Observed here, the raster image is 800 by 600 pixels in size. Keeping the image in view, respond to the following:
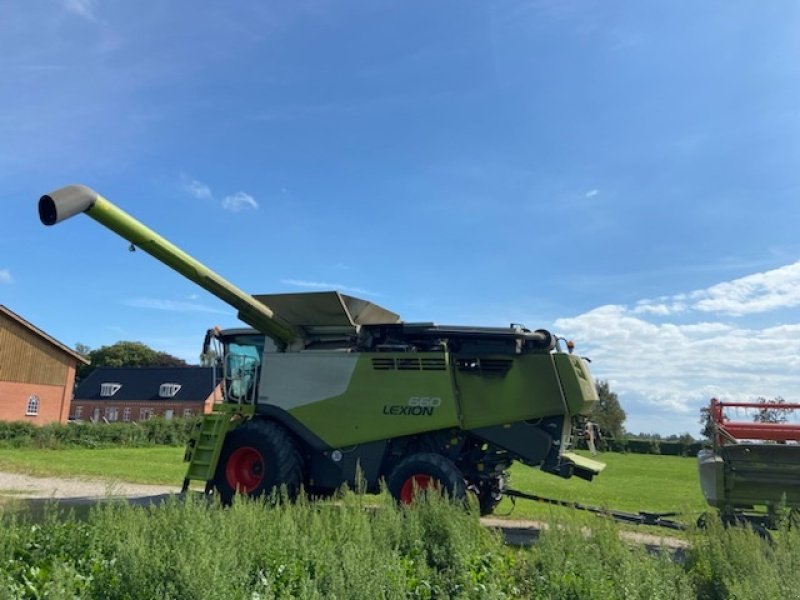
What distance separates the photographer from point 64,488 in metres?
15.2

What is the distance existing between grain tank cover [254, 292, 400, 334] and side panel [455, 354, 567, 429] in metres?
2.06

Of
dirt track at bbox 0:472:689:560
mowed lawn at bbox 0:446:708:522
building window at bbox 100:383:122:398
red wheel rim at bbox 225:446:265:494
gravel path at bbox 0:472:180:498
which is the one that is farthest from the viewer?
building window at bbox 100:383:122:398

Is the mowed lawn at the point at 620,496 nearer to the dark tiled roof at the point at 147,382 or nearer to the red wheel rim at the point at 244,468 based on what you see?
the red wheel rim at the point at 244,468

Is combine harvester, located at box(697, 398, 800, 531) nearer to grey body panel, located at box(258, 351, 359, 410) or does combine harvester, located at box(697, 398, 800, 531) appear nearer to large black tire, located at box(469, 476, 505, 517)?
large black tire, located at box(469, 476, 505, 517)

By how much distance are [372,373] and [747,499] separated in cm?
594

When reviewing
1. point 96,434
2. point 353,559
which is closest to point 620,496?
point 353,559

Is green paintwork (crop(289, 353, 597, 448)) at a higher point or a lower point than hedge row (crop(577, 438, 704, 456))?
higher

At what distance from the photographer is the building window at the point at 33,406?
45688 millimetres

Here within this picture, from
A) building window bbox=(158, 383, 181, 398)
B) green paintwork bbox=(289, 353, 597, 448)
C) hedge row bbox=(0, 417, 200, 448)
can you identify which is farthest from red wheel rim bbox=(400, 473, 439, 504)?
building window bbox=(158, 383, 181, 398)

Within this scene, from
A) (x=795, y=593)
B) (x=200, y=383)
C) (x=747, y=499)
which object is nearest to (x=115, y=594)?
(x=795, y=593)

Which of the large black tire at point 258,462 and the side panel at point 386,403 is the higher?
the side panel at point 386,403

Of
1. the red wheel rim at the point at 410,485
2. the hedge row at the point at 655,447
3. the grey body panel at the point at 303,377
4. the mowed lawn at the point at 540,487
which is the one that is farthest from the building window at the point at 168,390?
the red wheel rim at the point at 410,485

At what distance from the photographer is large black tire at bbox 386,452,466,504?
382 inches

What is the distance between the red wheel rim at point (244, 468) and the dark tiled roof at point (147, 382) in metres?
54.5
